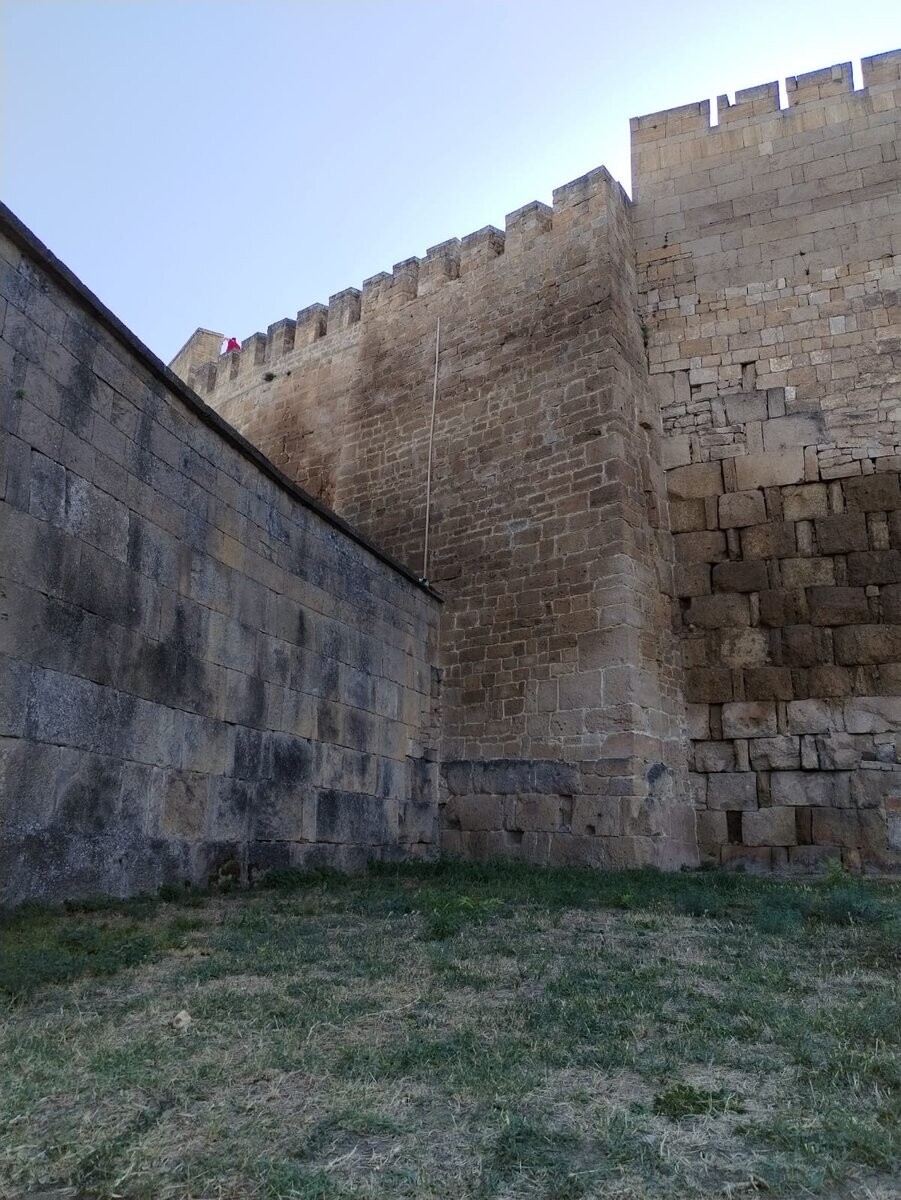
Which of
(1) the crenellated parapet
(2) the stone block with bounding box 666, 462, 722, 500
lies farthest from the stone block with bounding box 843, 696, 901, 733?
(1) the crenellated parapet

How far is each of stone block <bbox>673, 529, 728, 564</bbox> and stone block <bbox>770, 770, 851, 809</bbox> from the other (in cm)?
243

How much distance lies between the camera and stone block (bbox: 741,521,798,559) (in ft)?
31.6

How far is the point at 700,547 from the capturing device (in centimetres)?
1005

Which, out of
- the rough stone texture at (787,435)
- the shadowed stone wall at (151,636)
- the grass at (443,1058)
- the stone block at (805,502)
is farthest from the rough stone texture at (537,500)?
the grass at (443,1058)

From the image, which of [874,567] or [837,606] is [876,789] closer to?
[837,606]

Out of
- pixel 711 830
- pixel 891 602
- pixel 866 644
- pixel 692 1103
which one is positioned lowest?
pixel 692 1103

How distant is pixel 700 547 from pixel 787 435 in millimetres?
1560

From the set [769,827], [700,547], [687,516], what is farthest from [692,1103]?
[687,516]

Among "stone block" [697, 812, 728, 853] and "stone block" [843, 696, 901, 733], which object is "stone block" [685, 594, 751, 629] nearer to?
"stone block" [843, 696, 901, 733]

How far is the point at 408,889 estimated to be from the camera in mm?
7281

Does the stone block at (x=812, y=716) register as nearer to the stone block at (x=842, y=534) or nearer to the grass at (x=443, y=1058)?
the stone block at (x=842, y=534)

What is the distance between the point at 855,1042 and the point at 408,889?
459 centimetres

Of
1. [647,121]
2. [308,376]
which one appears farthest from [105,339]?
[647,121]

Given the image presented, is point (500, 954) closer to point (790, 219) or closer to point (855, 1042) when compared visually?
point (855, 1042)
